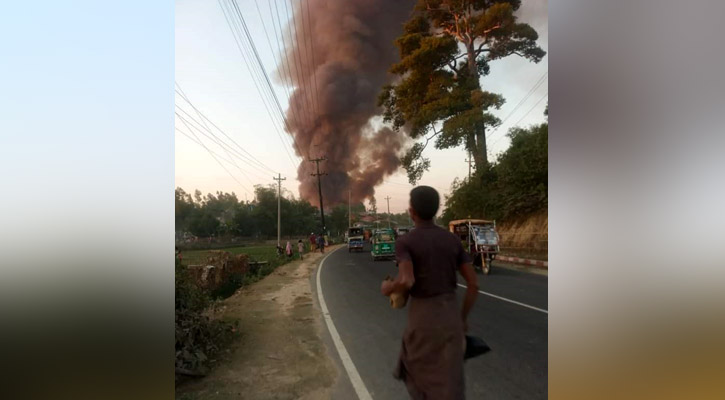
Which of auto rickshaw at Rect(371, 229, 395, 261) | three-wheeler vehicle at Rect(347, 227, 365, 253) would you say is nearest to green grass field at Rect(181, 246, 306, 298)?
three-wheeler vehicle at Rect(347, 227, 365, 253)

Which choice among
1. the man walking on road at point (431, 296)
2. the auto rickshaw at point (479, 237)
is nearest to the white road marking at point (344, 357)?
the man walking on road at point (431, 296)

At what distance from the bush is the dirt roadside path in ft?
0.31

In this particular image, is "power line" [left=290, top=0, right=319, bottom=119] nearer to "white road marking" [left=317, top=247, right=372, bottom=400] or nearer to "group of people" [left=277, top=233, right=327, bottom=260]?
"group of people" [left=277, top=233, right=327, bottom=260]

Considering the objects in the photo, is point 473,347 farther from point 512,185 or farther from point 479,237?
point 512,185

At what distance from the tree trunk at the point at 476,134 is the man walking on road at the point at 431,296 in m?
0.99

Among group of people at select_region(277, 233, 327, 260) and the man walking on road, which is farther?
group of people at select_region(277, 233, 327, 260)

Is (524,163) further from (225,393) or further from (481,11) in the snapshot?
(225,393)

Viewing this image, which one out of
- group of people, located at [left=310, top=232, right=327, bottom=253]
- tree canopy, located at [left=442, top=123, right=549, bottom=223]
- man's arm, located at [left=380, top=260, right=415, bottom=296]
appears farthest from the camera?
group of people, located at [left=310, top=232, right=327, bottom=253]

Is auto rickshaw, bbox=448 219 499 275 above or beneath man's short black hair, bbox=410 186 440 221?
beneath

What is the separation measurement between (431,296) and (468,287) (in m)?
0.21

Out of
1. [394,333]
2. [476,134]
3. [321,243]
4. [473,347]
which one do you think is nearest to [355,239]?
[321,243]

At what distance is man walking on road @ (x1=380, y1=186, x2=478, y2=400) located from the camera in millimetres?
1670

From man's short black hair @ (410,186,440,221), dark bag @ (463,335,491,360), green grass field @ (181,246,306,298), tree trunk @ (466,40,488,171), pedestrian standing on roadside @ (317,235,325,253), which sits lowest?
dark bag @ (463,335,491,360)

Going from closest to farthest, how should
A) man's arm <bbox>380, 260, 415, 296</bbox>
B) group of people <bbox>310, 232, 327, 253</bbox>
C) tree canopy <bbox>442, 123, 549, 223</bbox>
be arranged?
man's arm <bbox>380, 260, 415, 296</bbox> → tree canopy <bbox>442, 123, 549, 223</bbox> → group of people <bbox>310, 232, 327, 253</bbox>
